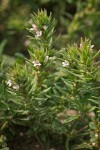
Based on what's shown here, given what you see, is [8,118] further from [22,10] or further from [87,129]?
[22,10]

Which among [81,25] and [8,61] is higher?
[81,25]

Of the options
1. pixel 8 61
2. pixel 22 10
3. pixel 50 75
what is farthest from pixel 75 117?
pixel 22 10

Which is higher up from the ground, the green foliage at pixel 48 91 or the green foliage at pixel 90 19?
the green foliage at pixel 90 19

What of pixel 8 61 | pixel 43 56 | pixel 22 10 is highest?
pixel 22 10

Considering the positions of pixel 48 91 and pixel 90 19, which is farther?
pixel 90 19

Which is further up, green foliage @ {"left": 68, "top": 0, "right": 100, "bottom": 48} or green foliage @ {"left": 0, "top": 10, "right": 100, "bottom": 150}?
green foliage @ {"left": 68, "top": 0, "right": 100, "bottom": 48}

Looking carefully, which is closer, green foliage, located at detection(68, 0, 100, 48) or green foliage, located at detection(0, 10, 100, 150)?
green foliage, located at detection(0, 10, 100, 150)

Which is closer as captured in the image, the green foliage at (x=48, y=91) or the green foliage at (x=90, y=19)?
the green foliage at (x=48, y=91)

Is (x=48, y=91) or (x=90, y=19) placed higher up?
(x=90, y=19)
